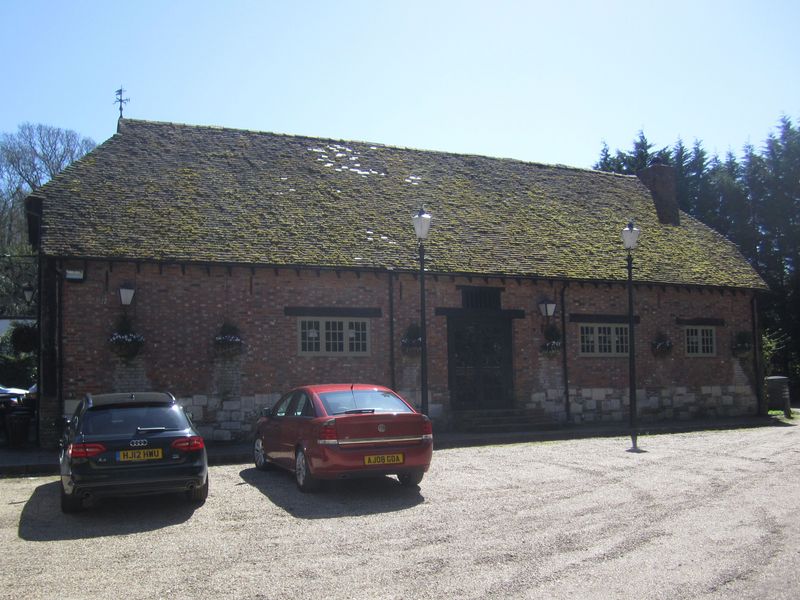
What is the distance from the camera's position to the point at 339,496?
32.6 ft

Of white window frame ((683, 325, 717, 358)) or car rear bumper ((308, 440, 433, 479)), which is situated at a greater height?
white window frame ((683, 325, 717, 358))

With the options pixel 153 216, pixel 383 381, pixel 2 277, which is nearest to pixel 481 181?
pixel 383 381

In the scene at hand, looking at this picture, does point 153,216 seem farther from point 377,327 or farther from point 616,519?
point 616,519

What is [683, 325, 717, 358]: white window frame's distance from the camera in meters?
21.5

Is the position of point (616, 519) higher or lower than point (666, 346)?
lower

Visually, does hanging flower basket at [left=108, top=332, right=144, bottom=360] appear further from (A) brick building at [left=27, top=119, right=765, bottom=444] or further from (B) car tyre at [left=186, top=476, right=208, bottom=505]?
(B) car tyre at [left=186, top=476, right=208, bottom=505]

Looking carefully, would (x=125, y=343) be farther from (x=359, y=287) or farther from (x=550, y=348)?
(x=550, y=348)

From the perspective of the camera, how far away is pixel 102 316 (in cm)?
1530

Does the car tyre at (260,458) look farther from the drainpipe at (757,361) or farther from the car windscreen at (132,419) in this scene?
the drainpipe at (757,361)

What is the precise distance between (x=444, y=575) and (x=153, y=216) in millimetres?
12847

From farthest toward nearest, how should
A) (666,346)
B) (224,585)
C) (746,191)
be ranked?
1. (746,191)
2. (666,346)
3. (224,585)

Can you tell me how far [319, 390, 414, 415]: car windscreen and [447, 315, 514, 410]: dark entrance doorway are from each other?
24.9 feet

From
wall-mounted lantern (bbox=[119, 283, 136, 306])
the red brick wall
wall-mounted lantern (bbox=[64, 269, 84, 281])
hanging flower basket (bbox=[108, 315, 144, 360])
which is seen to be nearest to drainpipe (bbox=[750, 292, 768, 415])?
the red brick wall

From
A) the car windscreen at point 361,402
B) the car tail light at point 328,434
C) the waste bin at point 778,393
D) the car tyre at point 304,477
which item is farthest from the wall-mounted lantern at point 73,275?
the waste bin at point 778,393
